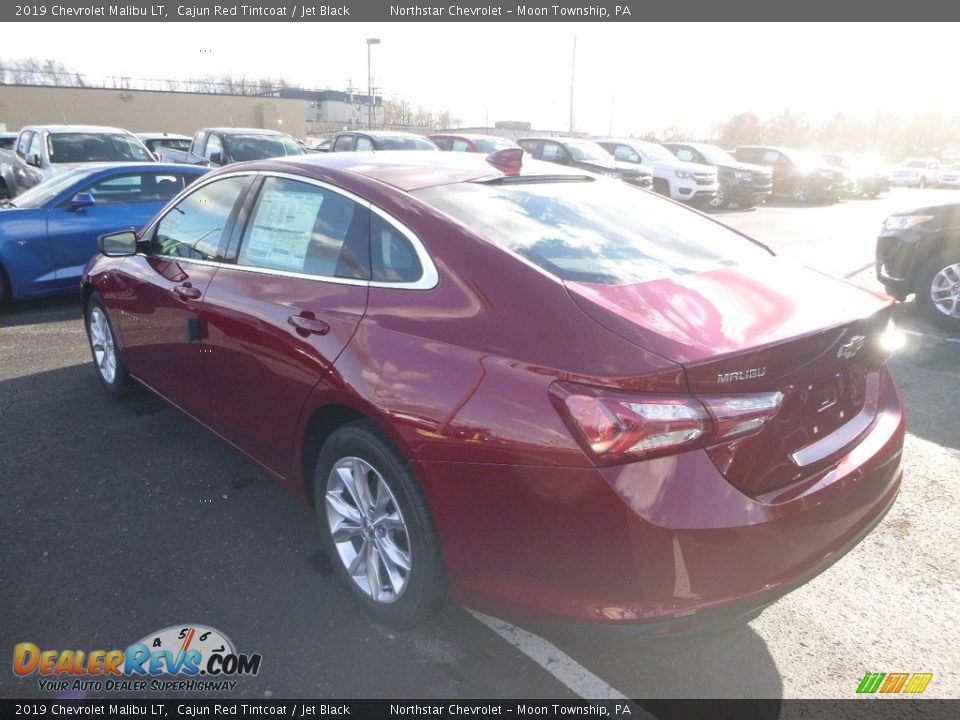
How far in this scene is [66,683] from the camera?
241 cm

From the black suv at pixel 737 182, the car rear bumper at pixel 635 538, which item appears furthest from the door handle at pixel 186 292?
the black suv at pixel 737 182

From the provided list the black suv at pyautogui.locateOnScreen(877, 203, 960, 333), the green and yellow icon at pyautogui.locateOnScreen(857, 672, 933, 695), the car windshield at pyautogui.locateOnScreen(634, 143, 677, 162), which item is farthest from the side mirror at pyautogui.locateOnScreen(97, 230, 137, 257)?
the car windshield at pyautogui.locateOnScreen(634, 143, 677, 162)

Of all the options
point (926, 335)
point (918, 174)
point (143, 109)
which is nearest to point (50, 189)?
point (926, 335)

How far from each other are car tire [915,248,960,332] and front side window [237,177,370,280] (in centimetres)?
621

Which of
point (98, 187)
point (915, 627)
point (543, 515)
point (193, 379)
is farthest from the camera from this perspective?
point (98, 187)

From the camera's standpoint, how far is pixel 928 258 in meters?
6.82

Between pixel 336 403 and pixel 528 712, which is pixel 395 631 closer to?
pixel 528 712

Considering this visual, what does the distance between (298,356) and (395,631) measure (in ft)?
3.63

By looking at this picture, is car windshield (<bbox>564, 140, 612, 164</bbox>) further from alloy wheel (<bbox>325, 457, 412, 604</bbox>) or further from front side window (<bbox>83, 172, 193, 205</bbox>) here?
alloy wheel (<bbox>325, 457, 412, 604</bbox>)

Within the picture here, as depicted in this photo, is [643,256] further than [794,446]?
Yes

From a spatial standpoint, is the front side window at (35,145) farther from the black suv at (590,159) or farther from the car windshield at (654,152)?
the car windshield at (654,152)

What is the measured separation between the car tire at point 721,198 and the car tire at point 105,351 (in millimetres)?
17740

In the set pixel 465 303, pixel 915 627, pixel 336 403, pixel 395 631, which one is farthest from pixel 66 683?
pixel 915 627

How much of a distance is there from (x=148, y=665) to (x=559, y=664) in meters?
1.46
